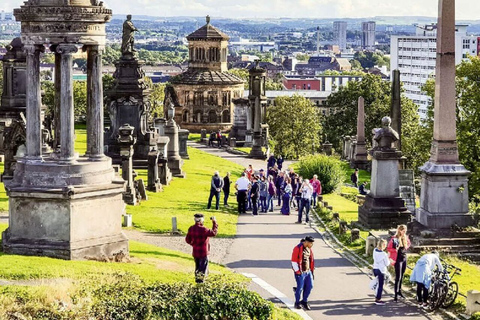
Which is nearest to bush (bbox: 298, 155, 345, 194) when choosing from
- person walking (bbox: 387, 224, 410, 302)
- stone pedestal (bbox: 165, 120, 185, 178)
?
stone pedestal (bbox: 165, 120, 185, 178)

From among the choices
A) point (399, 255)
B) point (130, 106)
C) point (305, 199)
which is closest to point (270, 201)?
point (305, 199)

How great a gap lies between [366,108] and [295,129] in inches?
333

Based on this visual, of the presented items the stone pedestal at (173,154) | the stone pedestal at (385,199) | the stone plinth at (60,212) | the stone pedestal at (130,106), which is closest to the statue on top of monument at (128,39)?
the stone pedestal at (130,106)

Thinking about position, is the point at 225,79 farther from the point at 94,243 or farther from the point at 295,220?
the point at 94,243

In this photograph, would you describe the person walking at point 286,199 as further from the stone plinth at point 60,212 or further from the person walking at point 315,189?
the stone plinth at point 60,212

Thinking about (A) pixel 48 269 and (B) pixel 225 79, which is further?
(B) pixel 225 79

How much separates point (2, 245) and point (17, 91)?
22.0 m

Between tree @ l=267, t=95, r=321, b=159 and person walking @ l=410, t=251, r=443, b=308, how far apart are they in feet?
156

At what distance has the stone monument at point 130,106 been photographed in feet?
130

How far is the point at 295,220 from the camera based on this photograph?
31.1 metres

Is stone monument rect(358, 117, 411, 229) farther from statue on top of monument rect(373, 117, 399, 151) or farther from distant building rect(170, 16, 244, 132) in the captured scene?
distant building rect(170, 16, 244, 132)

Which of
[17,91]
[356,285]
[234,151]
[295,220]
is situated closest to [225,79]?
[234,151]

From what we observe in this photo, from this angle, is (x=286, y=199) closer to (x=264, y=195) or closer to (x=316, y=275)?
(x=264, y=195)

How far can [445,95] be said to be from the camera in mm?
25453
